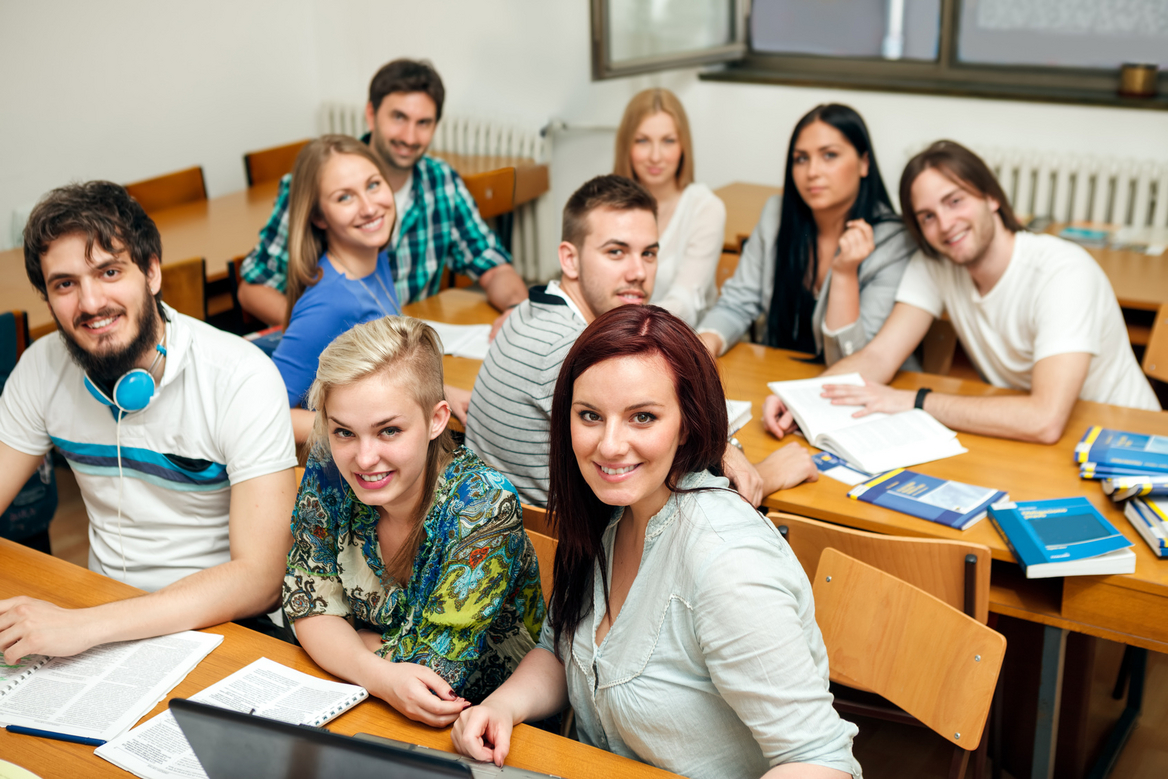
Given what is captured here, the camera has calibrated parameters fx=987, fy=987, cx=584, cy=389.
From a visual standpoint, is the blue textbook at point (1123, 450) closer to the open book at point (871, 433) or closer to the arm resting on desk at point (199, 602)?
the open book at point (871, 433)

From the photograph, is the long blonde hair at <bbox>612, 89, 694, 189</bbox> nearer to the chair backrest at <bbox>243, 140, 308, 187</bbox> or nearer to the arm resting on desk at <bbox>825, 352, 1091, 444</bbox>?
the arm resting on desk at <bbox>825, 352, 1091, 444</bbox>

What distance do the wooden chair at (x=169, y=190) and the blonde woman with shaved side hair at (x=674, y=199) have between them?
2.37m

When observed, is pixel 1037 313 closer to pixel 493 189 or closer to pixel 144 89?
pixel 493 189

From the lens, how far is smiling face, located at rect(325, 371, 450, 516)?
5.02ft

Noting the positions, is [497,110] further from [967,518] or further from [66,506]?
[967,518]

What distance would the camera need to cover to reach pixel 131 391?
1.83 metres

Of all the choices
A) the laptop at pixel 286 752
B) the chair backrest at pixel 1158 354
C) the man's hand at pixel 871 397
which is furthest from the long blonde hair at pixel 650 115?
the laptop at pixel 286 752

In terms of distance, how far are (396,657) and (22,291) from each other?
264 centimetres

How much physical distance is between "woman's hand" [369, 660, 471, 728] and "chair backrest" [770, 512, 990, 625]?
2.43 ft

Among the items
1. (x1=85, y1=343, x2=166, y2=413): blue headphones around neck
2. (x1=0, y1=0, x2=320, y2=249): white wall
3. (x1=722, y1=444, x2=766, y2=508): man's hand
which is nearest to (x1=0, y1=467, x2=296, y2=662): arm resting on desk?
(x1=85, y1=343, x2=166, y2=413): blue headphones around neck

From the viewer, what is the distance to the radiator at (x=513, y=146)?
18.7 feet

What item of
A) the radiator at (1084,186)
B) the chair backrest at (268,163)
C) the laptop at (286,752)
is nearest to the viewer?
the laptop at (286,752)

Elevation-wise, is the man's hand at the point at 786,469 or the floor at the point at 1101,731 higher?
the man's hand at the point at 786,469

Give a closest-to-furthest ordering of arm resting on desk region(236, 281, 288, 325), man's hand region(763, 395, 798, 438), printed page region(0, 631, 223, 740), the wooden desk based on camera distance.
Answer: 1. the wooden desk
2. printed page region(0, 631, 223, 740)
3. man's hand region(763, 395, 798, 438)
4. arm resting on desk region(236, 281, 288, 325)
